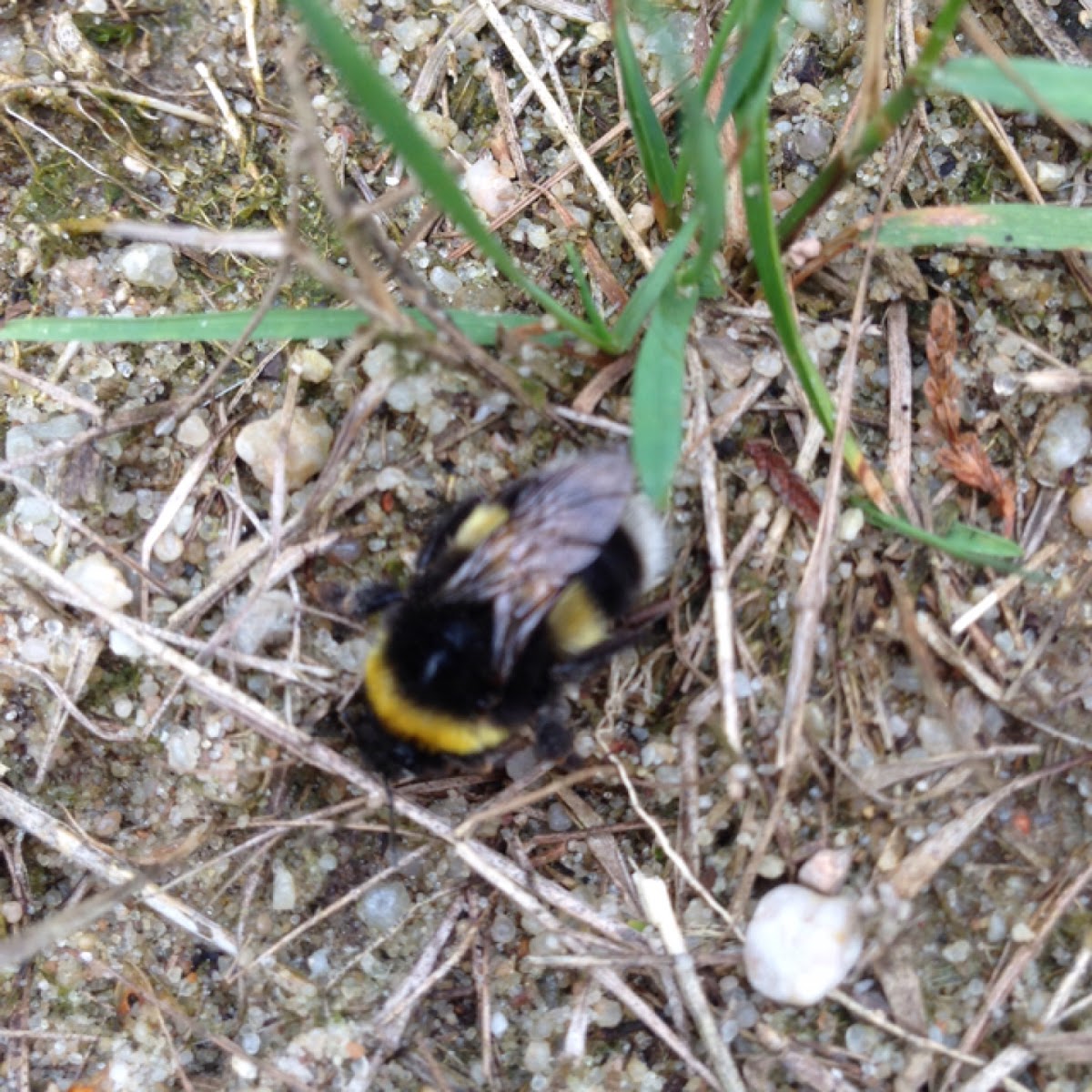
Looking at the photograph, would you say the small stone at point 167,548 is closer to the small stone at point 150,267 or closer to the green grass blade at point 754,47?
the small stone at point 150,267

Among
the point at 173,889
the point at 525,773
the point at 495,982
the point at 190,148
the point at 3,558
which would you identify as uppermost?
the point at 190,148

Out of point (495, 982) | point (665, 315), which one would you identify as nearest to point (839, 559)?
point (665, 315)

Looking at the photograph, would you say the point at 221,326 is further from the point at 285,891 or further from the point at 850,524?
the point at 850,524

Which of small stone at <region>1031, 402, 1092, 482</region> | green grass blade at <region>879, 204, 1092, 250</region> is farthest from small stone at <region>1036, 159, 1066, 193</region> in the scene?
small stone at <region>1031, 402, 1092, 482</region>

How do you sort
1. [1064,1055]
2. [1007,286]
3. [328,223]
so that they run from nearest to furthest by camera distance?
1. [1064,1055]
2. [1007,286]
3. [328,223]

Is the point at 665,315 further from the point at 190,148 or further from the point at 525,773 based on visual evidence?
the point at 190,148

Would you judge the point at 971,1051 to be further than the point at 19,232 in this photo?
No

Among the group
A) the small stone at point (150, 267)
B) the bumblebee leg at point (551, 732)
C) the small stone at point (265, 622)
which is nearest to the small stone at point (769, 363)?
the bumblebee leg at point (551, 732)
